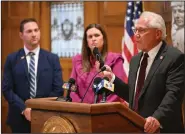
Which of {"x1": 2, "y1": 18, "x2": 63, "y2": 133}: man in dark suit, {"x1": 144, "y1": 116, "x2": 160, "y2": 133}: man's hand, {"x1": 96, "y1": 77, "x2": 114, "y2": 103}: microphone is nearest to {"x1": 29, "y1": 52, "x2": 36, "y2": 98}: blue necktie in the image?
{"x1": 2, "y1": 18, "x2": 63, "y2": 133}: man in dark suit

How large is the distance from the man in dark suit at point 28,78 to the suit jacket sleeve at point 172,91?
140 cm

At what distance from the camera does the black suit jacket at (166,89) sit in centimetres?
220

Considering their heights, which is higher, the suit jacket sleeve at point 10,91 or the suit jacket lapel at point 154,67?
the suit jacket lapel at point 154,67

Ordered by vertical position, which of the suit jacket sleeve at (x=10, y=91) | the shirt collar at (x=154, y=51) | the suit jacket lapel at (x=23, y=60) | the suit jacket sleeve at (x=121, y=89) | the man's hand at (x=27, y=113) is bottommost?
the man's hand at (x=27, y=113)

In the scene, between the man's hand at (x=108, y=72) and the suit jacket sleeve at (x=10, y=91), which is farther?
the suit jacket sleeve at (x=10, y=91)

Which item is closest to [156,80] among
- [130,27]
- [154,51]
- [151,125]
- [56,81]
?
[154,51]

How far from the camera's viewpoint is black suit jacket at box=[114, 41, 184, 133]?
220cm

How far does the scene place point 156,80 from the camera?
2.29 metres

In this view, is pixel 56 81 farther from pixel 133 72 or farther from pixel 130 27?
pixel 130 27

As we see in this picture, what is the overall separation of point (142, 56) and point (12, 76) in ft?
4.71

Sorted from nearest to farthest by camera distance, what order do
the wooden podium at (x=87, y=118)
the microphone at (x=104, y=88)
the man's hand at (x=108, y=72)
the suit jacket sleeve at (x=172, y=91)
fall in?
the wooden podium at (x=87, y=118)
the microphone at (x=104, y=88)
the suit jacket sleeve at (x=172, y=91)
the man's hand at (x=108, y=72)

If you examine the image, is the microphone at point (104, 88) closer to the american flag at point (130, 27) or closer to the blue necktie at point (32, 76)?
the blue necktie at point (32, 76)

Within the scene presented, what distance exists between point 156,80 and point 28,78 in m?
1.46

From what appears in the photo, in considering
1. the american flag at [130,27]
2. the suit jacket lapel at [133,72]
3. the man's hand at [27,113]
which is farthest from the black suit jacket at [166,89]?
the american flag at [130,27]
